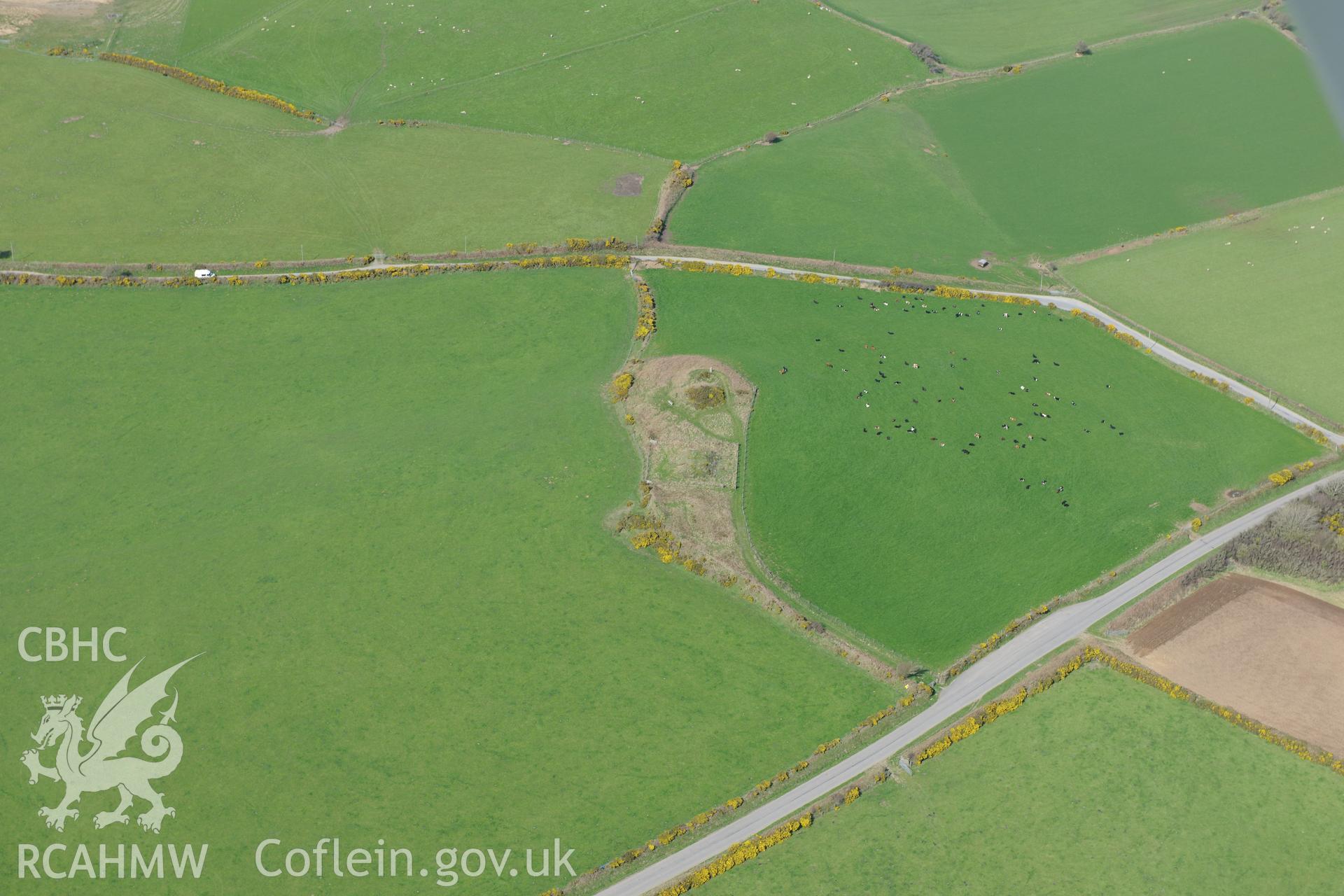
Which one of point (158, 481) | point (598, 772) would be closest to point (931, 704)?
point (598, 772)

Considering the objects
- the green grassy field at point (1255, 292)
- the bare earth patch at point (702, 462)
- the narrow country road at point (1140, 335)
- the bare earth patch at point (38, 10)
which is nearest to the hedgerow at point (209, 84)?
the bare earth patch at point (38, 10)

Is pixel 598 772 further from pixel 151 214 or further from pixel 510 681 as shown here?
pixel 151 214

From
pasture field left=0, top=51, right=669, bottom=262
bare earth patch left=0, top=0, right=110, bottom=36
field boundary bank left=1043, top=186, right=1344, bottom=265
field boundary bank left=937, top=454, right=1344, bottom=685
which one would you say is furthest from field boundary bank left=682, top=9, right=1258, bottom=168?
bare earth patch left=0, top=0, right=110, bottom=36

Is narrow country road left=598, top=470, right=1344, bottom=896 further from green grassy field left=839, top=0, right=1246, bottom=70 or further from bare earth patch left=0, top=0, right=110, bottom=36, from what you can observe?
bare earth patch left=0, top=0, right=110, bottom=36

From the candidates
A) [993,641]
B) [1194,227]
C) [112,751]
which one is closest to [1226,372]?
[1194,227]

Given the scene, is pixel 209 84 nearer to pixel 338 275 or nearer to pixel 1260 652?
pixel 338 275

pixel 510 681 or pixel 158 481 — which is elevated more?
pixel 158 481

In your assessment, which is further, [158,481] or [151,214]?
[151,214]
